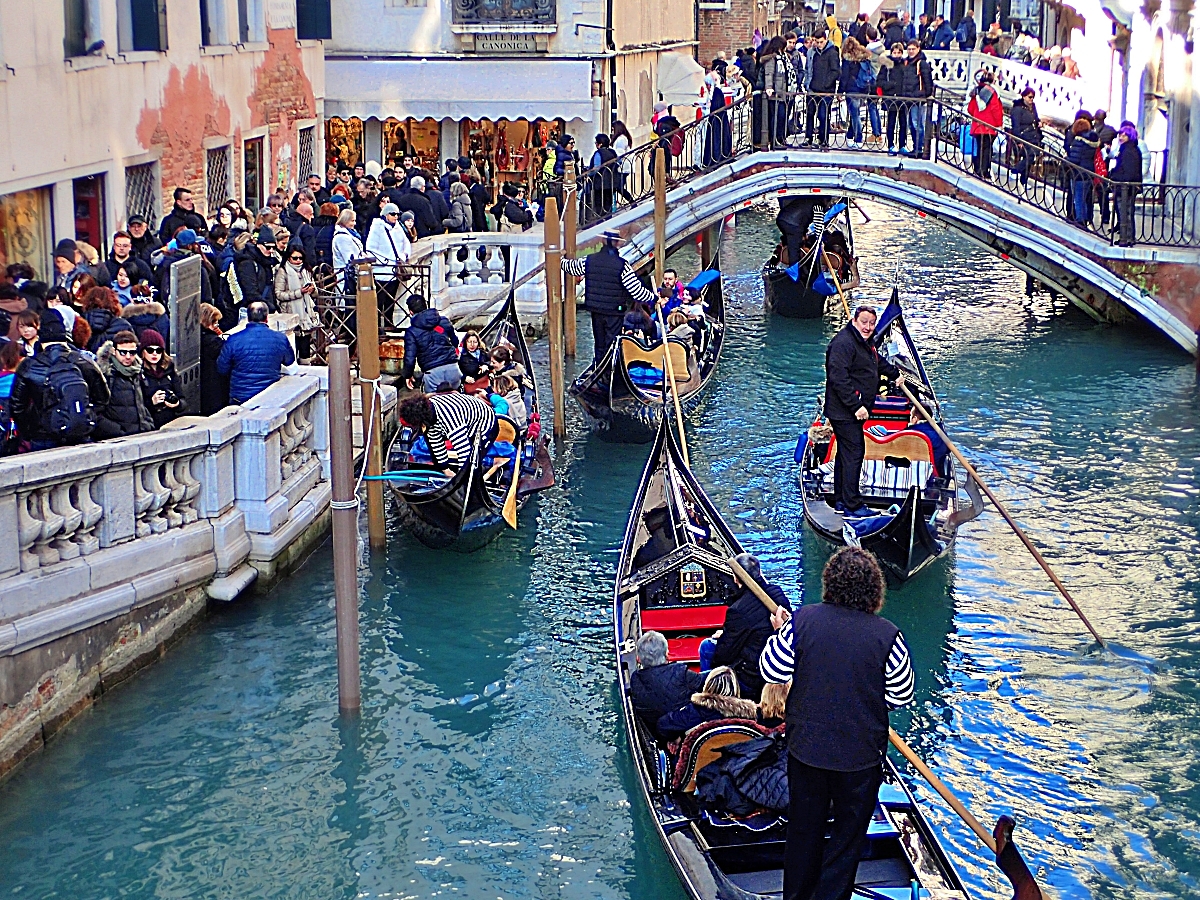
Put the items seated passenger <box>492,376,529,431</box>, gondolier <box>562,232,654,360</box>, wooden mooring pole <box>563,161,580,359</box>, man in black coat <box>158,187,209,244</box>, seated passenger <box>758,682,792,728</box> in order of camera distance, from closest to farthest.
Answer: seated passenger <box>758,682,792,728</box>, seated passenger <box>492,376,529,431</box>, man in black coat <box>158,187,209,244</box>, gondolier <box>562,232,654,360</box>, wooden mooring pole <box>563,161,580,359</box>

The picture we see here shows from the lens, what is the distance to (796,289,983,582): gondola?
7.64 m

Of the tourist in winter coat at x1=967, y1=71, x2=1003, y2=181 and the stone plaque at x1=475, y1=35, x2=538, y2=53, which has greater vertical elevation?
the stone plaque at x1=475, y1=35, x2=538, y2=53

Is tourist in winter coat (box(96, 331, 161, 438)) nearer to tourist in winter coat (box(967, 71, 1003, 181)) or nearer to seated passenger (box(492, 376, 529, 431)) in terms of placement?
seated passenger (box(492, 376, 529, 431))

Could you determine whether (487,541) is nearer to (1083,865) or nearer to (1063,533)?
(1063,533)

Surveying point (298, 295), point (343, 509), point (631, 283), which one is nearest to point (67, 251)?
point (298, 295)

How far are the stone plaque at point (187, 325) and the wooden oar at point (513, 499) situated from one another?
1.61 m

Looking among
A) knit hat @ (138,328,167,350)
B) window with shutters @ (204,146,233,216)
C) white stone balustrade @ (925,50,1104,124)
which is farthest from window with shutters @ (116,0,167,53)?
white stone balustrade @ (925,50,1104,124)

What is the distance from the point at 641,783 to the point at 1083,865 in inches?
57.6

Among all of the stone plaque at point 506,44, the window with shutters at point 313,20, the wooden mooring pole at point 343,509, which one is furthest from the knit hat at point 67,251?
the stone plaque at point 506,44

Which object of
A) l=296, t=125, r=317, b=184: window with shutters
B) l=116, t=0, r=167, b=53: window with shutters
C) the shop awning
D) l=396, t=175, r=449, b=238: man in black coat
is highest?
l=116, t=0, r=167, b=53: window with shutters

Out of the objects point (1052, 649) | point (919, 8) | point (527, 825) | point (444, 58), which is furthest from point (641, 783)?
point (919, 8)

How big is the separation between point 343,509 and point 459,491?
2109 mm

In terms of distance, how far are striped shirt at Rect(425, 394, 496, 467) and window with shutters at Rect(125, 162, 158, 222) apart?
411 centimetres

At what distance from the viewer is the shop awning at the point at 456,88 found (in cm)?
1683
